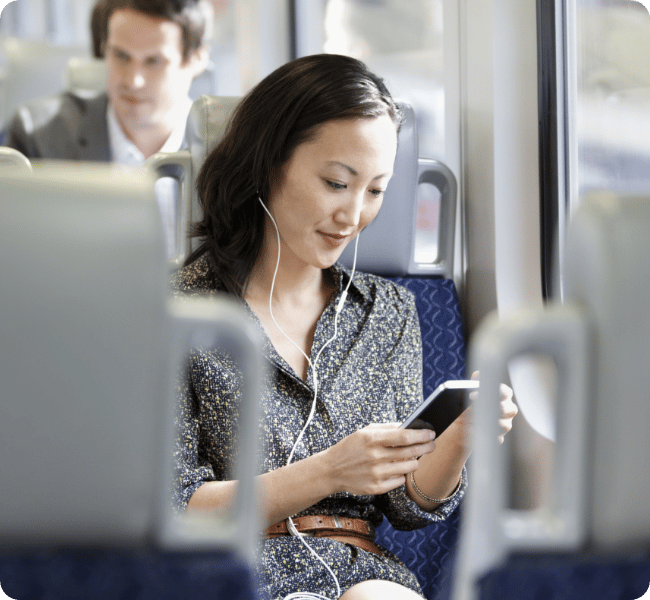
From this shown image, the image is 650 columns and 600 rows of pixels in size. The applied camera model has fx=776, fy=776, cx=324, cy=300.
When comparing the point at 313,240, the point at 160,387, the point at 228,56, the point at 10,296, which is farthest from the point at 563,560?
the point at 228,56

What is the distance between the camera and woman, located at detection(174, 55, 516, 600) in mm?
1065

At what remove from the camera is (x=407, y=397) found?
52.6 inches

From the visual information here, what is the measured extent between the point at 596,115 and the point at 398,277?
507mm

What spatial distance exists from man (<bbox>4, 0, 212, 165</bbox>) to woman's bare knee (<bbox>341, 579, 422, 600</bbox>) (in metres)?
1.75

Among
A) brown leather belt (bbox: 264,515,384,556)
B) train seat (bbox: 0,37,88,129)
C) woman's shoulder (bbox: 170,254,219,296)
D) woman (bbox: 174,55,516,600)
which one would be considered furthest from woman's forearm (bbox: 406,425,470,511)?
train seat (bbox: 0,37,88,129)

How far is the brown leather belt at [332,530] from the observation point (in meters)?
1.15

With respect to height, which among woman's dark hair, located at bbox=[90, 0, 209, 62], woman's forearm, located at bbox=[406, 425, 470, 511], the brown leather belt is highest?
woman's dark hair, located at bbox=[90, 0, 209, 62]

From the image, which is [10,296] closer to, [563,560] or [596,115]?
[563,560]

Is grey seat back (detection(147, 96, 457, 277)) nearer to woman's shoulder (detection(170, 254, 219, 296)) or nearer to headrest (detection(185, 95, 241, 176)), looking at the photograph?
headrest (detection(185, 95, 241, 176))

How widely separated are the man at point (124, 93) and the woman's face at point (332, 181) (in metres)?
1.31

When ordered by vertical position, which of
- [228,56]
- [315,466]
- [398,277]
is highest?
[228,56]

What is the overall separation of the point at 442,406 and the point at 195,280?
503mm

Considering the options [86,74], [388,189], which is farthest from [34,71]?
[388,189]

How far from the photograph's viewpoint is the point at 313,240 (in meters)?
1.25
